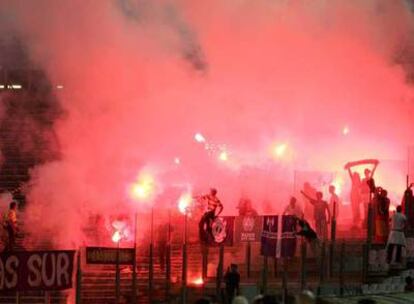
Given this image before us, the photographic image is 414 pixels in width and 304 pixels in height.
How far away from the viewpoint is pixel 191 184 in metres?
21.6

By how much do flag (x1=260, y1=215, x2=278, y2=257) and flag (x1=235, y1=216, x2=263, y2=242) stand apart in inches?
14.5

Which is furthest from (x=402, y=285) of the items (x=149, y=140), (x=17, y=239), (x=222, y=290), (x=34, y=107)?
(x=34, y=107)

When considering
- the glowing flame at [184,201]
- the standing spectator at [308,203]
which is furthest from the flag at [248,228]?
the glowing flame at [184,201]

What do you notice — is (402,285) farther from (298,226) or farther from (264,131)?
(264,131)

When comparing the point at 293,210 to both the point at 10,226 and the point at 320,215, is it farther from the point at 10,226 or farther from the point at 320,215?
the point at 10,226

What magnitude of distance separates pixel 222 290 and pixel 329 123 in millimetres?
12176

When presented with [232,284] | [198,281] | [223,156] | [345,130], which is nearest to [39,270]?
[232,284]

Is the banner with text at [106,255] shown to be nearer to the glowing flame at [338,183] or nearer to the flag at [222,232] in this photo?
the flag at [222,232]

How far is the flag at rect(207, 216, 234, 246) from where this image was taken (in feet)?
47.6

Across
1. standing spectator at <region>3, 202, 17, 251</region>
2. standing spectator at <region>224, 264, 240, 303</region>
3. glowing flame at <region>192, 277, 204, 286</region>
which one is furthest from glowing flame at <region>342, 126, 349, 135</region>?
standing spectator at <region>224, 264, 240, 303</region>

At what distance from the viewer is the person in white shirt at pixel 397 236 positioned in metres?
14.2

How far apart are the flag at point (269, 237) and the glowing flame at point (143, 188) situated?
6.78 metres

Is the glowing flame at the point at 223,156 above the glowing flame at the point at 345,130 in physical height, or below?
below

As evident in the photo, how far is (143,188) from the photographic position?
20.7 meters
